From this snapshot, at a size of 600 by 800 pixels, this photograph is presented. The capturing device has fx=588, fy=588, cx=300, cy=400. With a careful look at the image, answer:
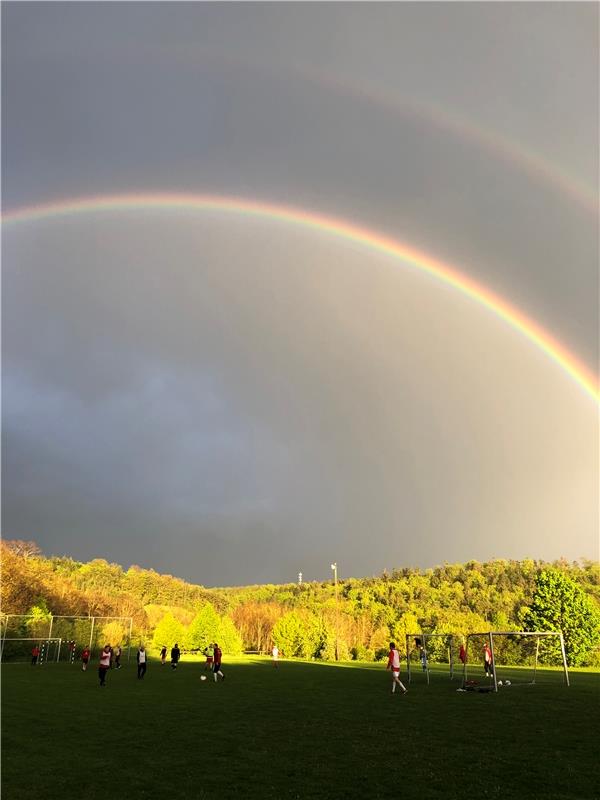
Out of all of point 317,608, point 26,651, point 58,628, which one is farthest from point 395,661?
point 317,608

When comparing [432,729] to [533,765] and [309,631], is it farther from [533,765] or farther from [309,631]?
[309,631]

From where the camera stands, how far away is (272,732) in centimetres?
1617

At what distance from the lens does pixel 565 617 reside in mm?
75000

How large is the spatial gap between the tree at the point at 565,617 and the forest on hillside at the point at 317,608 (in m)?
0.13

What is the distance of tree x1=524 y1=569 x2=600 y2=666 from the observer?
7112cm

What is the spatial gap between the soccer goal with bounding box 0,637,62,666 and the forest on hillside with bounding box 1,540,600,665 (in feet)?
4.98

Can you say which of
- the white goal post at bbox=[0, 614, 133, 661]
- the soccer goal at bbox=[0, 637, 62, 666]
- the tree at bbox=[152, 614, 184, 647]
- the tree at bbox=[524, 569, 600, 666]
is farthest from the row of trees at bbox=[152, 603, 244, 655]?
the tree at bbox=[524, 569, 600, 666]

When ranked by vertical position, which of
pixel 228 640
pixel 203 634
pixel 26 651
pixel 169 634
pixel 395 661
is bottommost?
pixel 228 640

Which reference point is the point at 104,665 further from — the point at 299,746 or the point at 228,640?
the point at 228,640

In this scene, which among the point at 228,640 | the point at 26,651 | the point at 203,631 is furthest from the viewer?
the point at 228,640

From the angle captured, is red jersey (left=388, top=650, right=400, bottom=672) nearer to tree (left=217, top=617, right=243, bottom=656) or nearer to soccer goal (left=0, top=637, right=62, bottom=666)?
soccer goal (left=0, top=637, right=62, bottom=666)

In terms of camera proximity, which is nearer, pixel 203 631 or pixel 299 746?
pixel 299 746

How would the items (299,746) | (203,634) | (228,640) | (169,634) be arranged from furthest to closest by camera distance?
(169,634), (228,640), (203,634), (299,746)

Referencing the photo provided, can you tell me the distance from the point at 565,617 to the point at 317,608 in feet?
262
